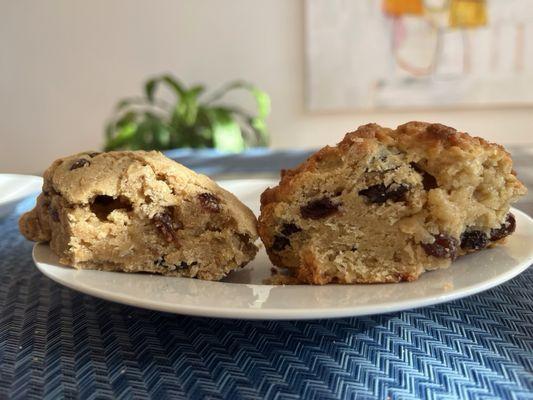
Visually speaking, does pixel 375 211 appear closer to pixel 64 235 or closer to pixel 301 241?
pixel 301 241

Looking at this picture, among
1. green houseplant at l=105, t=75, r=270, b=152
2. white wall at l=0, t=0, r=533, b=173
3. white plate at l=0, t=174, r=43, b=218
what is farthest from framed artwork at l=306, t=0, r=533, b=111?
white plate at l=0, t=174, r=43, b=218

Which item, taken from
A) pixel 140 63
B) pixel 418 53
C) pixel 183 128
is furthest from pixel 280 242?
pixel 140 63

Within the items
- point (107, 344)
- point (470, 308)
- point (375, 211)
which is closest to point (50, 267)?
point (107, 344)

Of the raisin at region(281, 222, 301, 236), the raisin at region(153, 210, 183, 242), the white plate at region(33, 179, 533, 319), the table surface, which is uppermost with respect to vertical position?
the raisin at region(153, 210, 183, 242)

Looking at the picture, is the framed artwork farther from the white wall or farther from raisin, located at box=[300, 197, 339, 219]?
raisin, located at box=[300, 197, 339, 219]

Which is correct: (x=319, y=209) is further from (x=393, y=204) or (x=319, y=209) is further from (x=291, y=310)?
(x=291, y=310)

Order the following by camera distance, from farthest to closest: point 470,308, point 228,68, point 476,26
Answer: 1. point 228,68
2. point 476,26
3. point 470,308

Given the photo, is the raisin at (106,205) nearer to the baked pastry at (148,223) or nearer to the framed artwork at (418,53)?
the baked pastry at (148,223)
